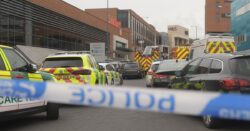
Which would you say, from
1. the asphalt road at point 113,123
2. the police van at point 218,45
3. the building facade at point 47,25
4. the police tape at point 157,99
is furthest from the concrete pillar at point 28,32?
the police tape at point 157,99

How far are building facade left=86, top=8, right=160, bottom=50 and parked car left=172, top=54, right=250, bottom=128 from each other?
237 feet

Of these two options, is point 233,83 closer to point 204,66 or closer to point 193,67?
point 204,66

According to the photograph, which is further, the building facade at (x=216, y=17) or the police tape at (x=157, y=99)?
the building facade at (x=216, y=17)

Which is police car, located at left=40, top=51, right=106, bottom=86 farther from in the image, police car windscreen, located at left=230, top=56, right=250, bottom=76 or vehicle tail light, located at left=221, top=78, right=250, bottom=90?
vehicle tail light, located at left=221, top=78, right=250, bottom=90

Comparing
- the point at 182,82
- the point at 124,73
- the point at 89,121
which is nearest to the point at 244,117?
the point at 89,121

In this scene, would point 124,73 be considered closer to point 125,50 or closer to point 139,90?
point 139,90

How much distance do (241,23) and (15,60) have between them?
26.8 ft

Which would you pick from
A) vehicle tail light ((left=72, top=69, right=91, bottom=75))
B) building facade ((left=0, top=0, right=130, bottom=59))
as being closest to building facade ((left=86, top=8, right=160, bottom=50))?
building facade ((left=0, top=0, right=130, bottom=59))

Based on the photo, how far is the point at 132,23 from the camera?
101062 millimetres

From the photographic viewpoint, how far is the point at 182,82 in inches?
445

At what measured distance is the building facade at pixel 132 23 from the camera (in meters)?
94.2

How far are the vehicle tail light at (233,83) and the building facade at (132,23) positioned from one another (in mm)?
74218

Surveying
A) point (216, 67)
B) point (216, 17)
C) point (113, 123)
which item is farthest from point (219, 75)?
point (216, 17)

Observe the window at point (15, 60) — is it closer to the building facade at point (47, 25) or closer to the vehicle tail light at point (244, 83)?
the vehicle tail light at point (244, 83)
